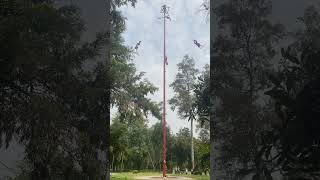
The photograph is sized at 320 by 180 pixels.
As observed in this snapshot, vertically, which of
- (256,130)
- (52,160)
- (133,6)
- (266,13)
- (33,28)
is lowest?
(52,160)

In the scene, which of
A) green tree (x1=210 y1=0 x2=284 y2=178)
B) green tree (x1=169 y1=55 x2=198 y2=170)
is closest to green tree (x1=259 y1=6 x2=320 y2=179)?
green tree (x1=210 y1=0 x2=284 y2=178)

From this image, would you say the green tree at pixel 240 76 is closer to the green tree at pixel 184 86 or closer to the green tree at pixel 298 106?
the green tree at pixel 298 106

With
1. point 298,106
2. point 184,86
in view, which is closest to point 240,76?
point 298,106

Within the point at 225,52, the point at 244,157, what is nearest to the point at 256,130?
the point at 244,157

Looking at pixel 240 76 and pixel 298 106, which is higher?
pixel 240 76

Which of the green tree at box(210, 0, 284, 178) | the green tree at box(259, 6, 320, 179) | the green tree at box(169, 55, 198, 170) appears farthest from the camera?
the green tree at box(169, 55, 198, 170)

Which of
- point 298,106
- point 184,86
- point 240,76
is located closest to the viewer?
point 298,106

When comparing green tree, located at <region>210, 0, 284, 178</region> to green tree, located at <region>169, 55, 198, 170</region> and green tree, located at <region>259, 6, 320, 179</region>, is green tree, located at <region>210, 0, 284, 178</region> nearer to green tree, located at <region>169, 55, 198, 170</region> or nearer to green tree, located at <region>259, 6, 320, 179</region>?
green tree, located at <region>259, 6, 320, 179</region>

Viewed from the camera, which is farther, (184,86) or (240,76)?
(184,86)

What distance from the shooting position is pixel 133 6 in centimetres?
1016

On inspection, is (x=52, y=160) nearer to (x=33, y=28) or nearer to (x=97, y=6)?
(x=33, y=28)

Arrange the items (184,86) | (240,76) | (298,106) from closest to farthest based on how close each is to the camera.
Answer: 1. (298,106)
2. (240,76)
3. (184,86)

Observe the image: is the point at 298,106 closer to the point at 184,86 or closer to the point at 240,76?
the point at 240,76

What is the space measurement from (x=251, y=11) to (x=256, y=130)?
1699 mm
